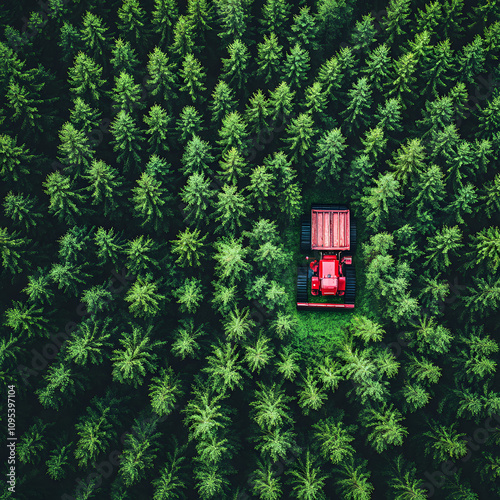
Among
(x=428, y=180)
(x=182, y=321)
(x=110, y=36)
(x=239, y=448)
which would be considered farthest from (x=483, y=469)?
(x=110, y=36)

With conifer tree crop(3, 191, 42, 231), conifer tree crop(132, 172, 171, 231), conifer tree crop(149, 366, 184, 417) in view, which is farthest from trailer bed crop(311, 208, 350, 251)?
conifer tree crop(3, 191, 42, 231)

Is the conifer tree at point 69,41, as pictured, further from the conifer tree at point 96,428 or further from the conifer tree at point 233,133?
the conifer tree at point 96,428

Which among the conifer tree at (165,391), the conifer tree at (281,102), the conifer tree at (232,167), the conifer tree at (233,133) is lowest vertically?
the conifer tree at (165,391)

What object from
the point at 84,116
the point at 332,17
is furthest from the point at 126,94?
the point at 332,17

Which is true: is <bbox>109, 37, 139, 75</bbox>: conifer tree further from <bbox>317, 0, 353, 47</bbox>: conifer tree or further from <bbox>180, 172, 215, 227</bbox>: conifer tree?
<bbox>317, 0, 353, 47</bbox>: conifer tree

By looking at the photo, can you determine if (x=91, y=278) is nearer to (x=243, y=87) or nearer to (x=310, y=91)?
(x=243, y=87)

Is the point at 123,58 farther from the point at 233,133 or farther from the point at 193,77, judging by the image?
the point at 233,133

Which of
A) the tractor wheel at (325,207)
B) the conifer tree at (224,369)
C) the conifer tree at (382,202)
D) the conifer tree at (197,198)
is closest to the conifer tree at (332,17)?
the conifer tree at (382,202)
